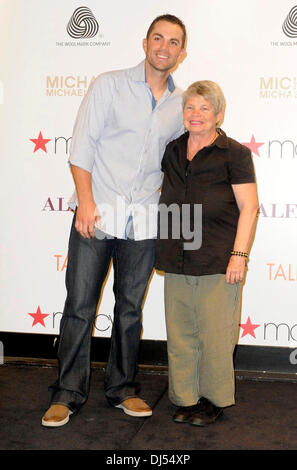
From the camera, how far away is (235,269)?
2193 mm

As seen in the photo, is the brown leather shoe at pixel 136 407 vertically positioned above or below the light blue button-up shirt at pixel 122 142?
below

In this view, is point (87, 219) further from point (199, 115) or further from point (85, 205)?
point (199, 115)

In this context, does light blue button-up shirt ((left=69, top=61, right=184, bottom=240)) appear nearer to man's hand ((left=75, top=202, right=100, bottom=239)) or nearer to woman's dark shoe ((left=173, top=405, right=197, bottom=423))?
man's hand ((left=75, top=202, right=100, bottom=239))

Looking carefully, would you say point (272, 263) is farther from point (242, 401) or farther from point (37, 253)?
point (37, 253)

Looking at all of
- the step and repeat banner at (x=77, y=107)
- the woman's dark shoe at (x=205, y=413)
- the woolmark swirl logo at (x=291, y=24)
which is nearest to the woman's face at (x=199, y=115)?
the step and repeat banner at (x=77, y=107)

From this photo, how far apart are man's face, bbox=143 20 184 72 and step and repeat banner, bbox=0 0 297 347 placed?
75 centimetres

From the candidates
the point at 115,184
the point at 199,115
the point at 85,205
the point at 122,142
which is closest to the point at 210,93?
the point at 199,115

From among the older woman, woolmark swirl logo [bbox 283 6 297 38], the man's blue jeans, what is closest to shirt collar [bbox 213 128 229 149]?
the older woman

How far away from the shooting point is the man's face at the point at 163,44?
87.0 inches

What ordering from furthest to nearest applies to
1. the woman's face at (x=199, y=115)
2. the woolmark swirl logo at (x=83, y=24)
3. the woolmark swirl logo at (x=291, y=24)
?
the woolmark swirl logo at (x=83, y=24) < the woolmark swirl logo at (x=291, y=24) < the woman's face at (x=199, y=115)

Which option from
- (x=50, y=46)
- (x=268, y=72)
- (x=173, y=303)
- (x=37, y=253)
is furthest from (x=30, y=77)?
(x=173, y=303)

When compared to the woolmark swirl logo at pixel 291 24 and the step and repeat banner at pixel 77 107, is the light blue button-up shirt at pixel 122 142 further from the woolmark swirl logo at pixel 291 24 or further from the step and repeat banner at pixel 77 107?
the woolmark swirl logo at pixel 291 24

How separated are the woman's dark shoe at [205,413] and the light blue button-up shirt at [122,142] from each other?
762 mm


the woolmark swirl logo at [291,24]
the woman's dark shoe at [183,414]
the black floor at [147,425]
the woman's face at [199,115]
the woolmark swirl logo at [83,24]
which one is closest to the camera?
the black floor at [147,425]
